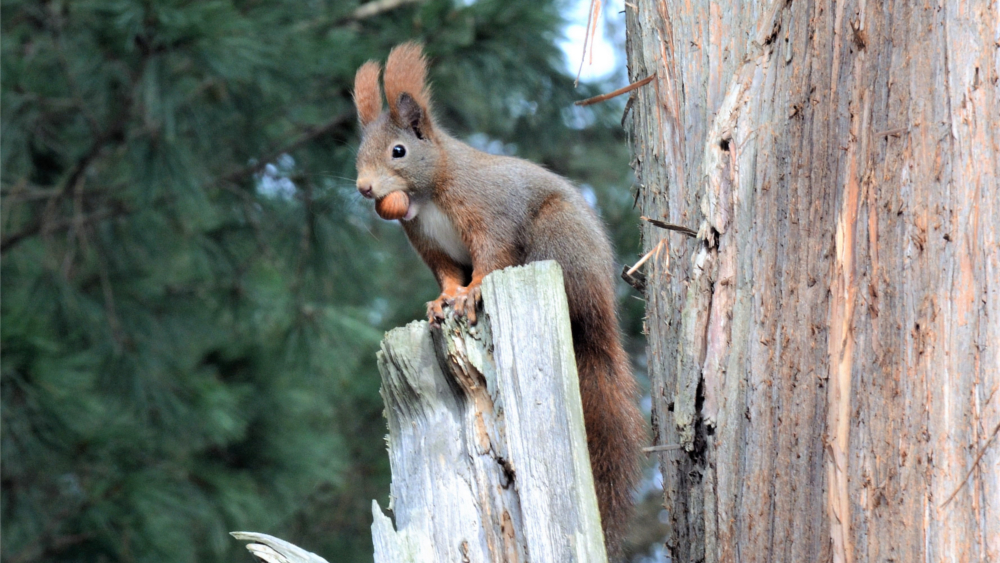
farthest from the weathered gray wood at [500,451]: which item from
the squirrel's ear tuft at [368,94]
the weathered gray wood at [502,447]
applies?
the squirrel's ear tuft at [368,94]

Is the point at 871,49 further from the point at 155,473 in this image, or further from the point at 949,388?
the point at 155,473

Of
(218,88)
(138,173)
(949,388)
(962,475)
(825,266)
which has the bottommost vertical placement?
(962,475)

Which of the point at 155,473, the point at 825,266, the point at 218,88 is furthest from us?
the point at 155,473

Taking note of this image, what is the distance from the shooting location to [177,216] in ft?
12.8

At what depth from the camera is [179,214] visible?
12.2 ft

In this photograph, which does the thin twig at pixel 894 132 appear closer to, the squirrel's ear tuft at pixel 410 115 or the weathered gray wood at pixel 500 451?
the weathered gray wood at pixel 500 451

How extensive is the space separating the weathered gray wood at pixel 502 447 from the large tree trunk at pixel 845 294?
0.17 metres

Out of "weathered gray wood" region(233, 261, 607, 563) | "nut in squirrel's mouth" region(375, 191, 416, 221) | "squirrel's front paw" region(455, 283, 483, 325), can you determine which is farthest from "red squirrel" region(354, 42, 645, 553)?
"weathered gray wood" region(233, 261, 607, 563)

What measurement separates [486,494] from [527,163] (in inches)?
39.5

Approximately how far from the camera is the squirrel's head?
6.86ft

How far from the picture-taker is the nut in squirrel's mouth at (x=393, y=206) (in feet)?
6.60

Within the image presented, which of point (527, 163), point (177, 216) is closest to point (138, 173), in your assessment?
point (177, 216)

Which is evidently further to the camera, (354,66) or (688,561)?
(354,66)

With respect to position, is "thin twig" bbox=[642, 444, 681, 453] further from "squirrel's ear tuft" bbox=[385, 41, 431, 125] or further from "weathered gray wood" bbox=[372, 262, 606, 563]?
"squirrel's ear tuft" bbox=[385, 41, 431, 125]
